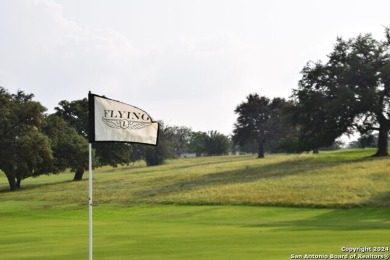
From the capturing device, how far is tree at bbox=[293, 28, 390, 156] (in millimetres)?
63375

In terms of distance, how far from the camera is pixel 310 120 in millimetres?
68188

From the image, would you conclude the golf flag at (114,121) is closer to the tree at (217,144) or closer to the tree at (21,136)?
the tree at (21,136)

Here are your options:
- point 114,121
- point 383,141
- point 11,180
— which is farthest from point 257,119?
point 114,121

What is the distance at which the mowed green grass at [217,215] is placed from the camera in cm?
1594

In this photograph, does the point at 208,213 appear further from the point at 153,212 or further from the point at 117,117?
the point at 117,117

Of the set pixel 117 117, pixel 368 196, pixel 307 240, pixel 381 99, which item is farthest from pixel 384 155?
pixel 117 117

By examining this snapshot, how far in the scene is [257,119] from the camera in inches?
4508

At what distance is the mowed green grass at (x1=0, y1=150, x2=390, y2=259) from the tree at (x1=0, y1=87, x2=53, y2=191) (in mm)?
4015

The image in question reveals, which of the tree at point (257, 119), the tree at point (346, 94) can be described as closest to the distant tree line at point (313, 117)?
the tree at point (346, 94)

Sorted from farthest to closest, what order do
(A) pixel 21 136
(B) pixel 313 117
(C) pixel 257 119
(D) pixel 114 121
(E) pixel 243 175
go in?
(C) pixel 257 119 → (B) pixel 313 117 → (A) pixel 21 136 → (E) pixel 243 175 → (D) pixel 114 121

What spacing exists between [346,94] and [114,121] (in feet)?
176

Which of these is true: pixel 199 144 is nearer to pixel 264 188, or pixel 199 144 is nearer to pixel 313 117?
pixel 313 117

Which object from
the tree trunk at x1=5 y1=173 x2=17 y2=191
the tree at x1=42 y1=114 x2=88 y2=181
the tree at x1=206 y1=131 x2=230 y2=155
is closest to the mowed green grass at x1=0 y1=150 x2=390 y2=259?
the tree at x1=42 y1=114 x2=88 y2=181

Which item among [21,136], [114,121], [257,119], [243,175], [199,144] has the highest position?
[257,119]
